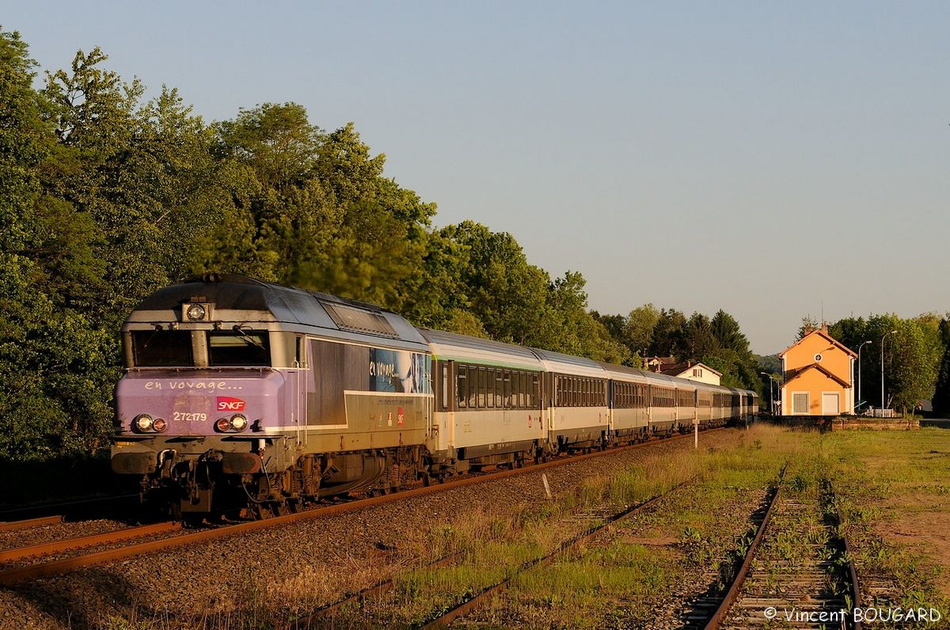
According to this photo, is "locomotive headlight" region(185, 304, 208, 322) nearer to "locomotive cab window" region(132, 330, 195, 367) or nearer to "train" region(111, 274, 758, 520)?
"train" region(111, 274, 758, 520)

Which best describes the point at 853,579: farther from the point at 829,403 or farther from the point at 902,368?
the point at 902,368

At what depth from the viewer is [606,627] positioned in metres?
10.7

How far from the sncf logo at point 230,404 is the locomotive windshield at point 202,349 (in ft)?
1.96

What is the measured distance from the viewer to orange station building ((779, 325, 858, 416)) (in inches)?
3723

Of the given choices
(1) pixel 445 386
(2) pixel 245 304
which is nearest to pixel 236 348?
(2) pixel 245 304

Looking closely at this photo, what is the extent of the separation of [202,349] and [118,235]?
2483 centimetres

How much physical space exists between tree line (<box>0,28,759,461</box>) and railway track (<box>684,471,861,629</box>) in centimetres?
1938

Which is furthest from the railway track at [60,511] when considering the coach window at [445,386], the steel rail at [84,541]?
the coach window at [445,386]

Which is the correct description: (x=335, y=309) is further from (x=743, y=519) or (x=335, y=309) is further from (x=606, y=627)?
(x=606, y=627)

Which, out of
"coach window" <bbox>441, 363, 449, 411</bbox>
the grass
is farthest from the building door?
"coach window" <bbox>441, 363, 449, 411</bbox>

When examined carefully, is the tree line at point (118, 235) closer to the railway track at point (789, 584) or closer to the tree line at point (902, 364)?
the railway track at point (789, 584)

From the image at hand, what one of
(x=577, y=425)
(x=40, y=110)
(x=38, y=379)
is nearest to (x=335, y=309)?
(x=38, y=379)

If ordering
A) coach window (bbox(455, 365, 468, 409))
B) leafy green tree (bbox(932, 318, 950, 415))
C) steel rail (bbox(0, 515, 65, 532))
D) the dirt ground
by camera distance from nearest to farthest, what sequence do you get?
1. the dirt ground
2. steel rail (bbox(0, 515, 65, 532))
3. coach window (bbox(455, 365, 468, 409))
4. leafy green tree (bbox(932, 318, 950, 415))

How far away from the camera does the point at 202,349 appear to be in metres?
17.3
